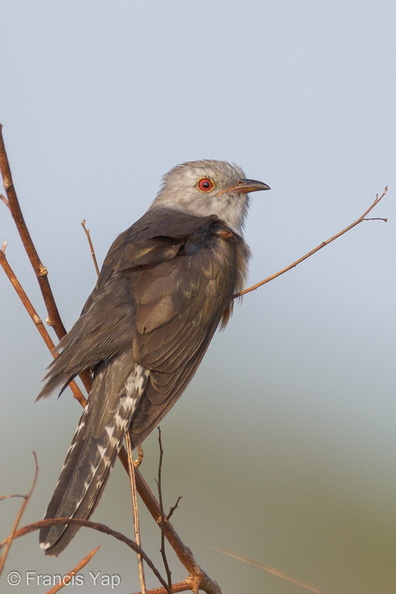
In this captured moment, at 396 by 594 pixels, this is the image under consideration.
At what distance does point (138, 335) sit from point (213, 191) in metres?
1.90

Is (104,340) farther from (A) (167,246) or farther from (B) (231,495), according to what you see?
(B) (231,495)

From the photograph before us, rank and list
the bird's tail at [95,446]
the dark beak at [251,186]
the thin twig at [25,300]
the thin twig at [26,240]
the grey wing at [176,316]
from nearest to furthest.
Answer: the thin twig at [26,240]
the thin twig at [25,300]
the bird's tail at [95,446]
the grey wing at [176,316]
the dark beak at [251,186]

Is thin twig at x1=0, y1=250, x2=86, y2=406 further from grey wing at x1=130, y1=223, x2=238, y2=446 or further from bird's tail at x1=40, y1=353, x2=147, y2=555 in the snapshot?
grey wing at x1=130, y1=223, x2=238, y2=446

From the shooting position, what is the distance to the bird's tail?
3861mm

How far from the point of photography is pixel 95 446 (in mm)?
4137

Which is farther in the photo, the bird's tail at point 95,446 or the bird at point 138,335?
the bird at point 138,335

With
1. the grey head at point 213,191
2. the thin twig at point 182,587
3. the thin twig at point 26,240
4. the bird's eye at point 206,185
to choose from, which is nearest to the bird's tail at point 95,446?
the thin twig at point 182,587

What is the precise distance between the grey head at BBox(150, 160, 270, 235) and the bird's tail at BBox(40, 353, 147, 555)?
1881 millimetres

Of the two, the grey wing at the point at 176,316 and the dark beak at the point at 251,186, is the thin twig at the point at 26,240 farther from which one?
the dark beak at the point at 251,186

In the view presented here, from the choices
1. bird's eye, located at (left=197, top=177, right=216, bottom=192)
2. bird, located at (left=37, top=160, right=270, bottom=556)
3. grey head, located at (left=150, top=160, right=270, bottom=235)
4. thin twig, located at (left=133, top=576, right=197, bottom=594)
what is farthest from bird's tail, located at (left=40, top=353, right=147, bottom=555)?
bird's eye, located at (left=197, top=177, right=216, bottom=192)

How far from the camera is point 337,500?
11.9 metres

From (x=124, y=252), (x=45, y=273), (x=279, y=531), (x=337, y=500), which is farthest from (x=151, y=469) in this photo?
(x=45, y=273)

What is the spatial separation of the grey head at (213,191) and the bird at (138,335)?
485 mm

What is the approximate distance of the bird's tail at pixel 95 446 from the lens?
12.7 feet
